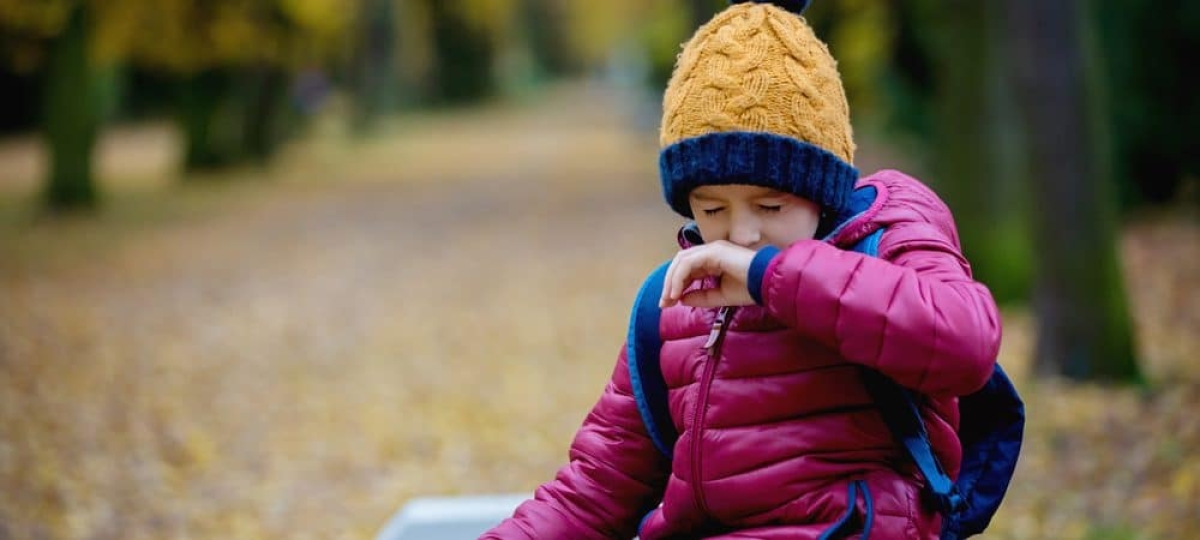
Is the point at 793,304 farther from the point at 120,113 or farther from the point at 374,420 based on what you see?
the point at 120,113

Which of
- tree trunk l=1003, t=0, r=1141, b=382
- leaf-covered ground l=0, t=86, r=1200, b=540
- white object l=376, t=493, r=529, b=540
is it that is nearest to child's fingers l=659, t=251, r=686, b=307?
white object l=376, t=493, r=529, b=540

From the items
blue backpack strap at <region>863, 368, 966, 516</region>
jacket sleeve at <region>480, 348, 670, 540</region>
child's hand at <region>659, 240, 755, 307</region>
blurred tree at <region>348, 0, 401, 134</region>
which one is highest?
child's hand at <region>659, 240, 755, 307</region>

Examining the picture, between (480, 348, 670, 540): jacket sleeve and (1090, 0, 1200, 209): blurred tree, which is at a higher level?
(480, 348, 670, 540): jacket sleeve

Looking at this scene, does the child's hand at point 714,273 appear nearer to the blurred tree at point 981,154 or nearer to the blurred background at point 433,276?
the blurred background at point 433,276

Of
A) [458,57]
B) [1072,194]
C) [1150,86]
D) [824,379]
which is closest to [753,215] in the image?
[824,379]

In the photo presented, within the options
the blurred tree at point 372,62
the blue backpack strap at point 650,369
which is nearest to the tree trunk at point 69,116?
the blurred tree at point 372,62

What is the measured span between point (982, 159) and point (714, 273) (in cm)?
826

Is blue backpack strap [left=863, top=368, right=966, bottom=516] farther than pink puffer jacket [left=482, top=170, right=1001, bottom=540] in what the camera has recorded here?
Yes

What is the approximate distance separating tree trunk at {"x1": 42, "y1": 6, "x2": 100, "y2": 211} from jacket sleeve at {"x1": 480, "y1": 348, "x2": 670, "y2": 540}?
16.6 meters

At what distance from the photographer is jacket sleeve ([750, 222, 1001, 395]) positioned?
Answer: 1982mm

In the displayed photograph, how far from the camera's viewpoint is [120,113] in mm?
39844

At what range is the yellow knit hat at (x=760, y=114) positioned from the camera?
2.12 meters

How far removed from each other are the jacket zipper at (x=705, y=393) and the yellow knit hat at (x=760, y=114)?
23 centimetres

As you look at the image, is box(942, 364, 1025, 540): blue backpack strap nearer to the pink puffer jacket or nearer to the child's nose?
the pink puffer jacket
